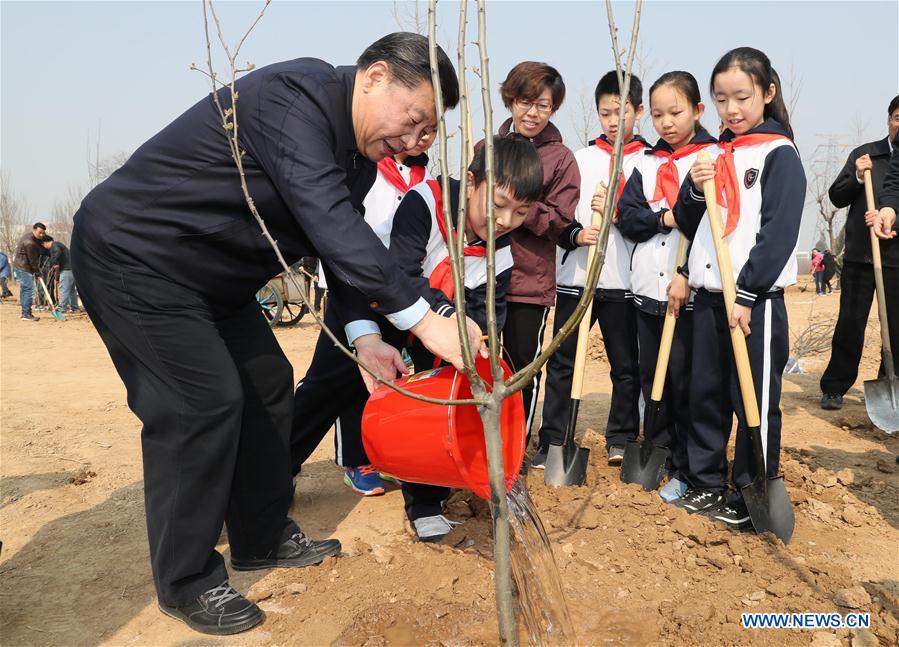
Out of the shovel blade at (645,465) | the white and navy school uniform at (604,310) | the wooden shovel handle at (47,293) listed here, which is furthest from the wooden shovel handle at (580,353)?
the wooden shovel handle at (47,293)

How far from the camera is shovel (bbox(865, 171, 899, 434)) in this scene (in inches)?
182

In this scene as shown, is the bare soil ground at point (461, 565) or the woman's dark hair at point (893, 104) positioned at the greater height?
the woman's dark hair at point (893, 104)

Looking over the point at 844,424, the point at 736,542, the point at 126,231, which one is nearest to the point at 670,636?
the point at 736,542

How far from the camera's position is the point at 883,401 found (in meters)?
4.71

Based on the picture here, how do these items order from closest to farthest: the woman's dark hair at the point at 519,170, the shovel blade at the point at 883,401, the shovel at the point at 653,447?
the woman's dark hair at the point at 519,170
the shovel at the point at 653,447
the shovel blade at the point at 883,401

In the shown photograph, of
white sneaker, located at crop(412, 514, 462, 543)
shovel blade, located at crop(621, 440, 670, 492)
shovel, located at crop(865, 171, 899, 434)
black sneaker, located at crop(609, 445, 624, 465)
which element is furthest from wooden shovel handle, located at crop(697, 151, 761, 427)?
shovel, located at crop(865, 171, 899, 434)

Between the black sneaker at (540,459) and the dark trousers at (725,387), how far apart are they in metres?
0.80

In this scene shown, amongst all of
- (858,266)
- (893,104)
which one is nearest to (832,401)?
(858,266)

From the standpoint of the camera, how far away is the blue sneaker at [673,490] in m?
3.54

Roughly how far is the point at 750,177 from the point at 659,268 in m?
0.70

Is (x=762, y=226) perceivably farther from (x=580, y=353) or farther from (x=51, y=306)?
(x=51, y=306)

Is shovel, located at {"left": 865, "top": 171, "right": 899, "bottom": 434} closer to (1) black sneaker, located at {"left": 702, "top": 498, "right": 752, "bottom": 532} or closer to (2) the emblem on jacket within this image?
(1) black sneaker, located at {"left": 702, "top": 498, "right": 752, "bottom": 532}

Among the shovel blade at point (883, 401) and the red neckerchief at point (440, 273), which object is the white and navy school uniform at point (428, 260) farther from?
the shovel blade at point (883, 401)

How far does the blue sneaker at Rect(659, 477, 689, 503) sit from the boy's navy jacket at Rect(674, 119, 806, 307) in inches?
37.6
